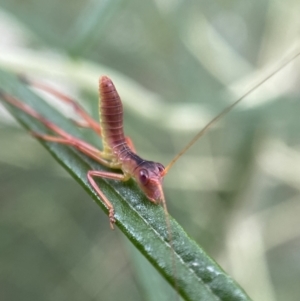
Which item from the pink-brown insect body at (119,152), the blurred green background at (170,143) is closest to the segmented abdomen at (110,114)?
the pink-brown insect body at (119,152)

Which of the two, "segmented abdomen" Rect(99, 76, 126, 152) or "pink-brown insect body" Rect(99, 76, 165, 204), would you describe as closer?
"pink-brown insect body" Rect(99, 76, 165, 204)

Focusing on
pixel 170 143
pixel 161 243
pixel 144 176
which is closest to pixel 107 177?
pixel 144 176

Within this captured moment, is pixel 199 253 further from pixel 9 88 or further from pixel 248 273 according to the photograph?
pixel 248 273

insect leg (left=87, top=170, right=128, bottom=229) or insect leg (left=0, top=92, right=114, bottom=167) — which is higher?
insect leg (left=0, top=92, right=114, bottom=167)

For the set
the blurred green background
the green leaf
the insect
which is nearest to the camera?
the green leaf

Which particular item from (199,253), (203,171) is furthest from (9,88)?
(203,171)

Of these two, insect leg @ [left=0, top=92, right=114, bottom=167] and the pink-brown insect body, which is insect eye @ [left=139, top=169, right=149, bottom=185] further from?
insect leg @ [left=0, top=92, right=114, bottom=167]

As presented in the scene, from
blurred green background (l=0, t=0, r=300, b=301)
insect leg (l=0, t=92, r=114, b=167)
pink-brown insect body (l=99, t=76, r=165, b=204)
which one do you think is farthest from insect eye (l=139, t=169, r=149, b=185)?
blurred green background (l=0, t=0, r=300, b=301)
